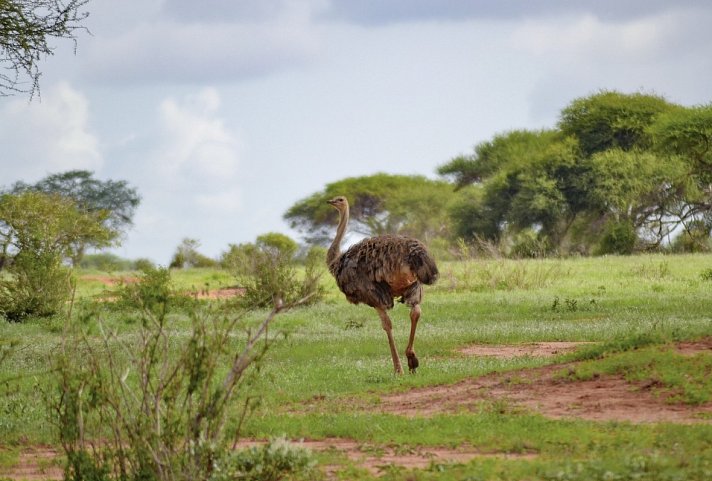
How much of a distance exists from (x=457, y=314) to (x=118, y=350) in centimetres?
681

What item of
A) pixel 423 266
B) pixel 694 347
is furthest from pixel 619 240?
pixel 694 347

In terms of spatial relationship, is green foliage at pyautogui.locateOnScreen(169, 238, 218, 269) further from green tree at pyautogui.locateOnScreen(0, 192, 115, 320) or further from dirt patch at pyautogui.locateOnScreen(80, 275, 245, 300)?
green tree at pyautogui.locateOnScreen(0, 192, 115, 320)

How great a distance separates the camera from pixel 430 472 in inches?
312

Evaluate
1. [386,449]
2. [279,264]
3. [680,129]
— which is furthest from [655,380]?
[680,129]

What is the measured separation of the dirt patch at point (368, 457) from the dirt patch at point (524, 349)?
5565 mm

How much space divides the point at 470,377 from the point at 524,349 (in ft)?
11.0

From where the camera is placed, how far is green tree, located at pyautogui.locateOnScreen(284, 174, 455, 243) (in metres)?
59.2

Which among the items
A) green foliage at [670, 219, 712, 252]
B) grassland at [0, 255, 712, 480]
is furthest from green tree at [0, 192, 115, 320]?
green foliage at [670, 219, 712, 252]

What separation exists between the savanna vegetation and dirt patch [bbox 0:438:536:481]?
31mm

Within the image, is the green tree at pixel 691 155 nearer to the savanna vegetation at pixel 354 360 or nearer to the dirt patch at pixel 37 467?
the savanna vegetation at pixel 354 360

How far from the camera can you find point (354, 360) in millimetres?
14508

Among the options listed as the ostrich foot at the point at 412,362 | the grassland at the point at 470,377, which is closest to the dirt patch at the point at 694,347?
the grassland at the point at 470,377

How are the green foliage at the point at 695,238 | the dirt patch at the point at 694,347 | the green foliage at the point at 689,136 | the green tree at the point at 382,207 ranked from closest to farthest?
the dirt patch at the point at 694,347, the green foliage at the point at 689,136, the green foliage at the point at 695,238, the green tree at the point at 382,207

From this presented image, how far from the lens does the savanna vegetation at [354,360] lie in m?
7.35
